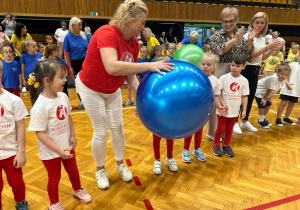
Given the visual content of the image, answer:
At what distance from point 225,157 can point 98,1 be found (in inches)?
333

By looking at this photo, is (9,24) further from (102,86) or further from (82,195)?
(82,195)

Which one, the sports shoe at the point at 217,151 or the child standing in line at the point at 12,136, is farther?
the sports shoe at the point at 217,151

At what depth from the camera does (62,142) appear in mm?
1676

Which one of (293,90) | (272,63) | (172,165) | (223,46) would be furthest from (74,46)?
(272,63)

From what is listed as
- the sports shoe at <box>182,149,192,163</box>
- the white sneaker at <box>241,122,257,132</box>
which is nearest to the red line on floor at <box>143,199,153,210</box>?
the sports shoe at <box>182,149,192,163</box>

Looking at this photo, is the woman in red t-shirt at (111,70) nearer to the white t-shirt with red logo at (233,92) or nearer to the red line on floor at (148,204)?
the red line on floor at (148,204)

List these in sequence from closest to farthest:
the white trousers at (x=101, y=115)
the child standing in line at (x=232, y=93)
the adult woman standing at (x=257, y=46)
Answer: the white trousers at (x=101, y=115) → the child standing in line at (x=232, y=93) → the adult woman standing at (x=257, y=46)

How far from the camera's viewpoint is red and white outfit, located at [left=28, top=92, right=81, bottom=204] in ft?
5.08

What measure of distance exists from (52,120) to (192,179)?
1.44m

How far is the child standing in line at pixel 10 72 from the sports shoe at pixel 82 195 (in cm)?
313

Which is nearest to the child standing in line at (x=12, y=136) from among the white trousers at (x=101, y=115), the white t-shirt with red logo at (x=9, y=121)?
the white t-shirt with red logo at (x=9, y=121)

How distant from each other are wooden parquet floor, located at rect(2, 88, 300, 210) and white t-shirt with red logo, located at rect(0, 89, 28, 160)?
0.62m

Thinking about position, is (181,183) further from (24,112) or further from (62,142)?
(24,112)

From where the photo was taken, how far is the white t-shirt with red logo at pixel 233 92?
104 inches
